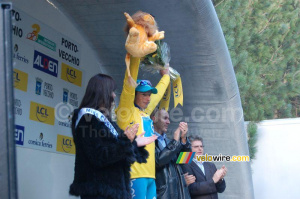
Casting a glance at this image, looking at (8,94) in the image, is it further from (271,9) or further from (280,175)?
(271,9)

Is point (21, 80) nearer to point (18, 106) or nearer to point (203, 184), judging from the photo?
point (18, 106)

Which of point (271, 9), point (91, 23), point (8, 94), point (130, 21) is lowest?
point (8, 94)

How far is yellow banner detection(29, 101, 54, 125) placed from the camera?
5.12 meters

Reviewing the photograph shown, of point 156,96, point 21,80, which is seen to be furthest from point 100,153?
point 21,80

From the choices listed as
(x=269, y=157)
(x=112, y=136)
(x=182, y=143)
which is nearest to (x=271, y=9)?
(x=269, y=157)

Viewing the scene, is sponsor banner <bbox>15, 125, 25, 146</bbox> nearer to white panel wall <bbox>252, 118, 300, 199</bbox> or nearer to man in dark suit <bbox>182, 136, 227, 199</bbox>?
man in dark suit <bbox>182, 136, 227, 199</bbox>

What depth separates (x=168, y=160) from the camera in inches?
179

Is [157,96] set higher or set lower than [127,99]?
higher

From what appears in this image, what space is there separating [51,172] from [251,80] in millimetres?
10380

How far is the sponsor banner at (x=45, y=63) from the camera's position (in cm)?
521

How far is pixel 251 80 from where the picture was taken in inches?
584

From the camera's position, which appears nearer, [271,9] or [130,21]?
[130,21]

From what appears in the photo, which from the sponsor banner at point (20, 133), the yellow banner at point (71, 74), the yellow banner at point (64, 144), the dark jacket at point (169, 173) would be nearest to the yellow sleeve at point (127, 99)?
the dark jacket at point (169, 173)

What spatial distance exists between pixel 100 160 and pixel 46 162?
2.23 m
